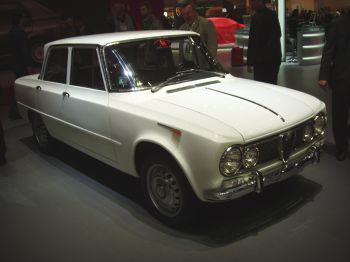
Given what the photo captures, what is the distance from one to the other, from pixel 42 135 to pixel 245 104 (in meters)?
3.37

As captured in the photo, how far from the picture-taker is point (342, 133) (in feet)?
16.1

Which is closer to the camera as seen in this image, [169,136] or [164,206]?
[169,136]

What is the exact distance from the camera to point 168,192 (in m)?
3.73

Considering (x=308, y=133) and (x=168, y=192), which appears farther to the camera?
(x=308, y=133)

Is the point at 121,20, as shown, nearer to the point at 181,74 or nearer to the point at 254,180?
the point at 181,74

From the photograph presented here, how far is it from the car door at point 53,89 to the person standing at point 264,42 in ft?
8.55

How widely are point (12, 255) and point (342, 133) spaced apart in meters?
3.67

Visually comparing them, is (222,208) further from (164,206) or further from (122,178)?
(122,178)

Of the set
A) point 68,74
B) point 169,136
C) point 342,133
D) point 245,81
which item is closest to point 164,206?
point 169,136

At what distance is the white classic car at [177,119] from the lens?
3277 mm

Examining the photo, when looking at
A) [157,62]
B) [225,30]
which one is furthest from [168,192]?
[225,30]

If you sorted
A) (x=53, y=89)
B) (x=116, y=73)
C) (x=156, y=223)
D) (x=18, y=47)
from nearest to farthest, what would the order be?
(x=156, y=223) → (x=116, y=73) → (x=53, y=89) → (x=18, y=47)

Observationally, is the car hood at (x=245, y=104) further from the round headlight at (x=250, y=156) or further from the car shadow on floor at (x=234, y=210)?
the car shadow on floor at (x=234, y=210)

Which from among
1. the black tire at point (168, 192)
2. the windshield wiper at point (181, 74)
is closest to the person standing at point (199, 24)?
the windshield wiper at point (181, 74)
